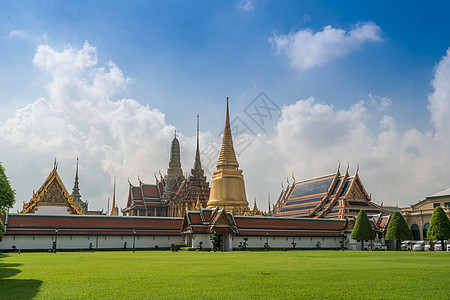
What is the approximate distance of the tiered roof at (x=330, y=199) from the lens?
230ft

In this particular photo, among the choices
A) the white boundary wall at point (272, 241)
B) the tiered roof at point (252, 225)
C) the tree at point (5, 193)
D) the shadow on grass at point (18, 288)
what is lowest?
the white boundary wall at point (272, 241)

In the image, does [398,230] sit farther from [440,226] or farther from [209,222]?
[209,222]

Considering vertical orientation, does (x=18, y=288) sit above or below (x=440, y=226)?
below

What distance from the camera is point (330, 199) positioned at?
7306 cm

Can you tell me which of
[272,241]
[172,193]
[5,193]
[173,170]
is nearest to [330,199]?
[272,241]

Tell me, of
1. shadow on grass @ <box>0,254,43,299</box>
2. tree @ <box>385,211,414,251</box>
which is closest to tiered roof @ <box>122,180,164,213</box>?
tree @ <box>385,211,414,251</box>

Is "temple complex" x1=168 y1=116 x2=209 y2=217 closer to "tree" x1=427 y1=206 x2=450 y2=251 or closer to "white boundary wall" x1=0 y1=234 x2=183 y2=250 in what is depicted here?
"white boundary wall" x1=0 y1=234 x2=183 y2=250

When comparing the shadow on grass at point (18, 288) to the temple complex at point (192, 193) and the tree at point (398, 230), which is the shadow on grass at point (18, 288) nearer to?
the tree at point (398, 230)

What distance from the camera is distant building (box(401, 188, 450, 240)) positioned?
216 ft

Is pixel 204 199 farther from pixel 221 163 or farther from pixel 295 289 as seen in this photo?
pixel 295 289

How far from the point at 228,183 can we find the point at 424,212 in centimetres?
3246

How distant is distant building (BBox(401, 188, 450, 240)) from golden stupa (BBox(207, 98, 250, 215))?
26710 millimetres

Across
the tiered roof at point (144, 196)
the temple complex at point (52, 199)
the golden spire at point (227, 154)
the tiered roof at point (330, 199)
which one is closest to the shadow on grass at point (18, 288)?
the temple complex at point (52, 199)

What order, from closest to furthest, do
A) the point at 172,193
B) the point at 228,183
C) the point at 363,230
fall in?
the point at 363,230
the point at 228,183
the point at 172,193
